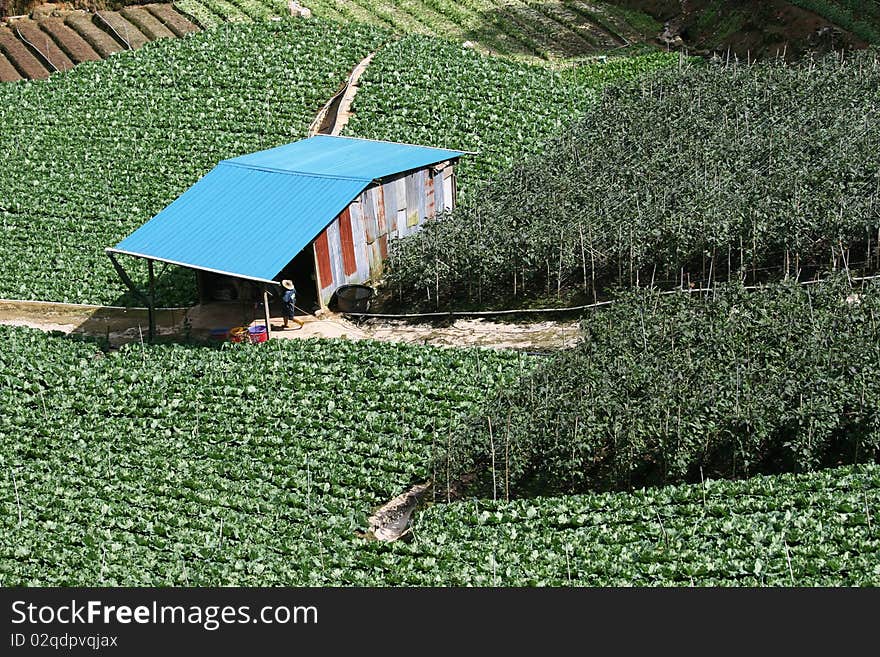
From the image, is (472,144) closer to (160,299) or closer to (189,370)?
(160,299)

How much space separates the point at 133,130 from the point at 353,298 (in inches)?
559

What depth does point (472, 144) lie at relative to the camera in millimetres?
34719

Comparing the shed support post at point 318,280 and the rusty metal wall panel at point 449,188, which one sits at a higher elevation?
the rusty metal wall panel at point 449,188

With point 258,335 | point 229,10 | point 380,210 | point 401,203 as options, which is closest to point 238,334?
point 258,335

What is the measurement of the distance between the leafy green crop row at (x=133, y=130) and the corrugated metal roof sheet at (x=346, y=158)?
13.4ft

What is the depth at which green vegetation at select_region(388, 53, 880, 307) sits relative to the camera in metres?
24.8

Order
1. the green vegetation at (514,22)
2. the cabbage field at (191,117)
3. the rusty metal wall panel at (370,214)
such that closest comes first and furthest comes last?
1. the rusty metal wall panel at (370,214)
2. the cabbage field at (191,117)
3. the green vegetation at (514,22)

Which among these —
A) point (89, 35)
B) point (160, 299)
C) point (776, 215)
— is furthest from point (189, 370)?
point (89, 35)

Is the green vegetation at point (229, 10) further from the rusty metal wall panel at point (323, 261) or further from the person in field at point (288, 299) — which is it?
the person in field at point (288, 299)

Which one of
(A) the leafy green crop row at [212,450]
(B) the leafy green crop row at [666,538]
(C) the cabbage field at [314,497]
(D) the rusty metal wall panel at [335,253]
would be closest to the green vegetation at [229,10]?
(D) the rusty metal wall panel at [335,253]

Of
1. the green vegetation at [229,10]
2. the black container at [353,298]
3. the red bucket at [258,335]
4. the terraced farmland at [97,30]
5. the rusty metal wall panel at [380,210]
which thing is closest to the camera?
the red bucket at [258,335]

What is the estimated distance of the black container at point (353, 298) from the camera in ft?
89.4

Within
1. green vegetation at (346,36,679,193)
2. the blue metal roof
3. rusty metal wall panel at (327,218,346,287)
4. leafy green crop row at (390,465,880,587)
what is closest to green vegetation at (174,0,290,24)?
green vegetation at (346,36,679,193)

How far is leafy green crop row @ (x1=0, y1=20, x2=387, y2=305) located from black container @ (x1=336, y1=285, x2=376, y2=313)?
4516 millimetres
